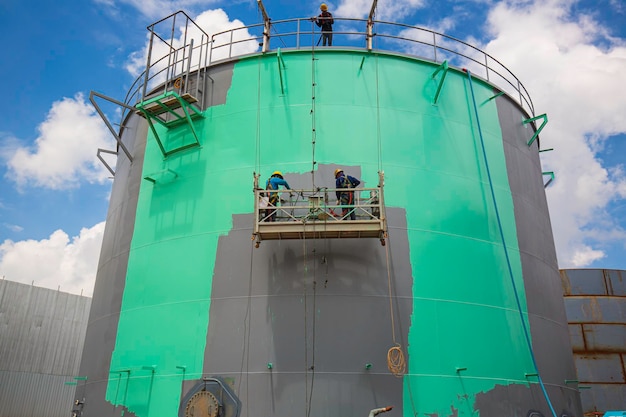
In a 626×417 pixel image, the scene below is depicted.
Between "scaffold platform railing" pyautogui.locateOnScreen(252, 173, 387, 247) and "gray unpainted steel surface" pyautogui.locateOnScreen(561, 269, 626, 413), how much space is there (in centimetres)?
1537

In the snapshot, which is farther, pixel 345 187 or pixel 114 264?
pixel 114 264

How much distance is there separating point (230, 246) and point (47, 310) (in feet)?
69.1

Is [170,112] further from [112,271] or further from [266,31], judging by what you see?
[112,271]

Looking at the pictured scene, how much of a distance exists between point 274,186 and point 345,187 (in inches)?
59.4

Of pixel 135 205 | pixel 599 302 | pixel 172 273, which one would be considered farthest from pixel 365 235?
pixel 599 302

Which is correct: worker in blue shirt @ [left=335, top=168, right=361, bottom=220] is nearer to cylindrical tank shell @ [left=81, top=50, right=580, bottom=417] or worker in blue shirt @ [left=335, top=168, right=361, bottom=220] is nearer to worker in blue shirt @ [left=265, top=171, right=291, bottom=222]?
cylindrical tank shell @ [left=81, top=50, right=580, bottom=417]

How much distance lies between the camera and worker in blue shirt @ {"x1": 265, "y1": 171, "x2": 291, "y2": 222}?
1087 cm

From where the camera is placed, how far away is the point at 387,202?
11.6 metres

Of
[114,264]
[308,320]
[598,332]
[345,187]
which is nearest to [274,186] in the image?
[345,187]

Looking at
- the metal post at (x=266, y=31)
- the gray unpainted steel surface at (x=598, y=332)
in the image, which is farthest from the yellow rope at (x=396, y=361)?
the gray unpainted steel surface at (x=598, y=332)

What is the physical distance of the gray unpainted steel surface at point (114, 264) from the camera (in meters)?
12.3

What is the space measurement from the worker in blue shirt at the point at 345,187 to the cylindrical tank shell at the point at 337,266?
0.54 m

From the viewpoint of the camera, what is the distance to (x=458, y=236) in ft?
38.9

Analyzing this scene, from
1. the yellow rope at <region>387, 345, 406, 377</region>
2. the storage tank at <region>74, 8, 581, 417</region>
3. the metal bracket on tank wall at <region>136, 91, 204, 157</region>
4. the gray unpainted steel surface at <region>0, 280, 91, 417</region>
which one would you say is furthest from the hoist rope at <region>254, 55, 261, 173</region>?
the gray unpainted steel surface at <region>0, 280, 91, 417</region>
